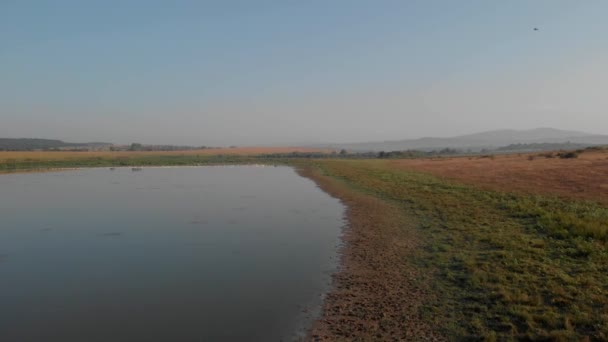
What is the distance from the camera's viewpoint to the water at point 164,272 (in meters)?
6.25

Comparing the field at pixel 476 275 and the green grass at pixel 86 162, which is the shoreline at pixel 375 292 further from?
the green grass at pixel 86 162

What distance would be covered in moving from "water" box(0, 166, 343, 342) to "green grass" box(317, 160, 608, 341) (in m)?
2.63

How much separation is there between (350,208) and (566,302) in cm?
1266

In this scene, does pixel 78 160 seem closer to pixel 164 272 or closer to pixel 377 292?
pixel 164 272

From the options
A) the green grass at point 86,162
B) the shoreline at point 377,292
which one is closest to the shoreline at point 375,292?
the shoreline at point 377,292

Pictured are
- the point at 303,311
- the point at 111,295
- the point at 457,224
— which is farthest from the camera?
the point at 457,224

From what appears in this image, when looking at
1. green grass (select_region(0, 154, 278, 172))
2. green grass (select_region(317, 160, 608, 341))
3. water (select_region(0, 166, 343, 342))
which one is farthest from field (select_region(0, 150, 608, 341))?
green grass (select_region(0, 154, 278, 172))

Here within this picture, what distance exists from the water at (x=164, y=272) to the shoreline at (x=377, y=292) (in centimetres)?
36

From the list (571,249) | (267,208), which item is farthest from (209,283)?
(267,208)

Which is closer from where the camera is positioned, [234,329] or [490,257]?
[234,329]

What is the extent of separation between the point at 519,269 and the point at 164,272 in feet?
27.0

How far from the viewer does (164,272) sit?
907 centimetres

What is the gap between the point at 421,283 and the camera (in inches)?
306

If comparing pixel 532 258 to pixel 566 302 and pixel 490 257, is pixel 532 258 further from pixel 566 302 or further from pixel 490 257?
pixel 566 302
